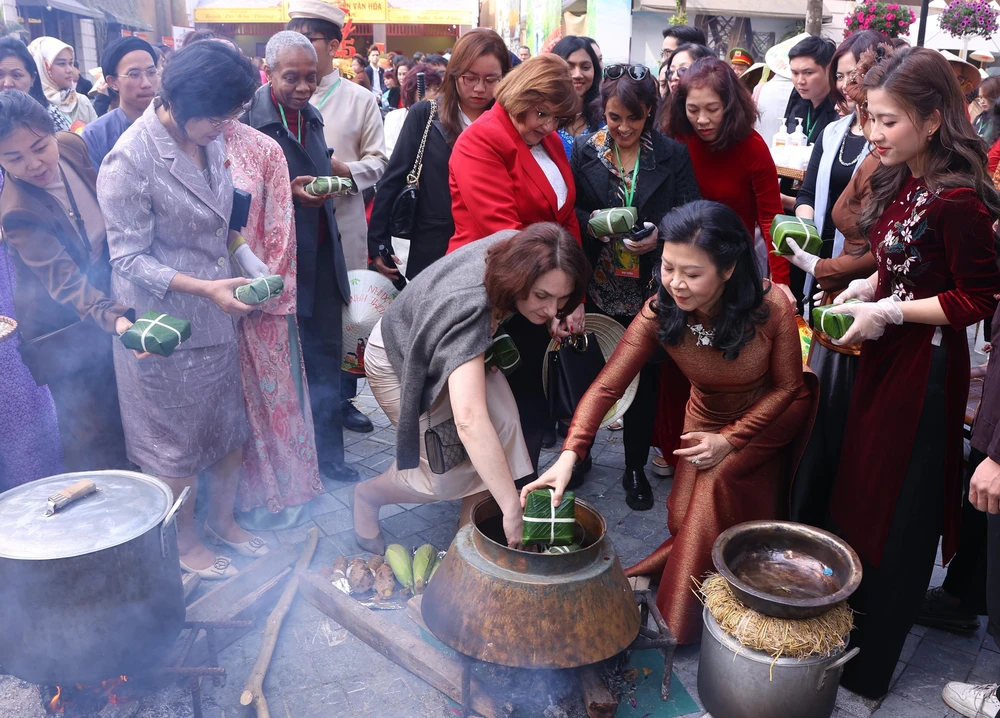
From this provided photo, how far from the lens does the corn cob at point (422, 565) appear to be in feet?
11.4

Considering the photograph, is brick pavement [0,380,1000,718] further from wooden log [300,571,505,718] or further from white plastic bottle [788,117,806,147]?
white plastic bottle [788,117,806,147]

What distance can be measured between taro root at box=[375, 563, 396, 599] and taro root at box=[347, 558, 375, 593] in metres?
0.03

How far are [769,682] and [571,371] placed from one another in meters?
1.62

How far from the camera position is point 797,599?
2.61 m

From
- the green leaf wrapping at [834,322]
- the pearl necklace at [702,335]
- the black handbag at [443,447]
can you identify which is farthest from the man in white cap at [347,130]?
the green leaf wrapping at [834,322]

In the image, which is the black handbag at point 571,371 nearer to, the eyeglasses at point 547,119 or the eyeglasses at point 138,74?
the eyeglasses at point 547,119

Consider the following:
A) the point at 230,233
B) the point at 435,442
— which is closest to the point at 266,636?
the point at 435,442

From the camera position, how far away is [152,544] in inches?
102

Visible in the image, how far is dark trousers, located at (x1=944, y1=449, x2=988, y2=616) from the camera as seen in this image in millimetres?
3336

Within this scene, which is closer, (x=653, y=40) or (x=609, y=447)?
(x=609, y=447)

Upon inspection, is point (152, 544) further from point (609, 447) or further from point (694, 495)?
point (609, 447)

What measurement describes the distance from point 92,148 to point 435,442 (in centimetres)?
253

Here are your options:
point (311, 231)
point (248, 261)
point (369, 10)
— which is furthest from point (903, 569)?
point (369, 10)

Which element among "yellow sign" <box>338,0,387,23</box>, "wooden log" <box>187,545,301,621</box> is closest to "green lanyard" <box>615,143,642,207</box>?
"wooden log" <box>187,545,301,621</box>
